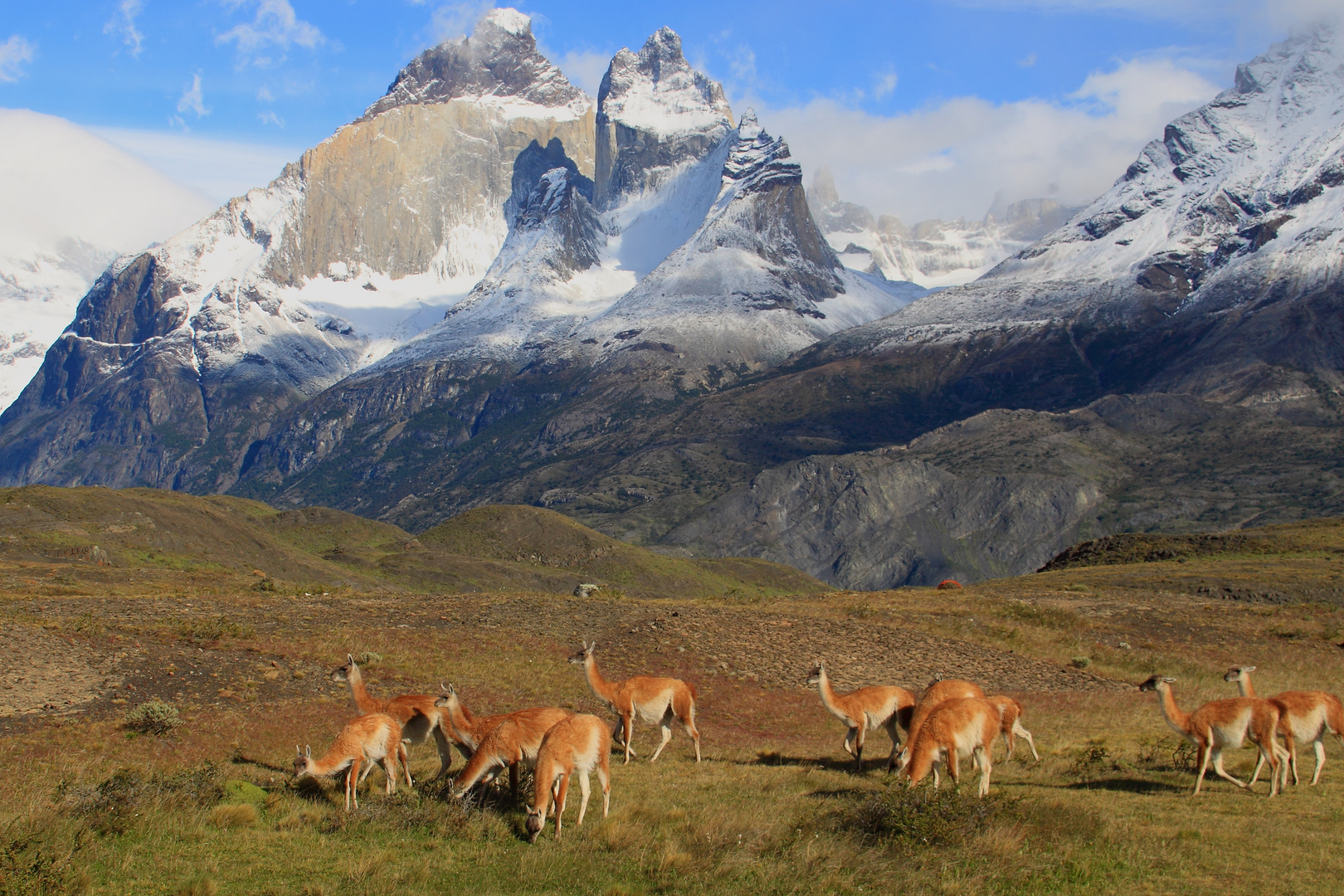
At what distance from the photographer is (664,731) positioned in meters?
21.8

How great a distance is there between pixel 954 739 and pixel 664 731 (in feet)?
21.8

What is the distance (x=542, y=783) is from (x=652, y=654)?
17745mm

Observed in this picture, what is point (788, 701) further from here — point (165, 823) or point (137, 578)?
point (137, 578)

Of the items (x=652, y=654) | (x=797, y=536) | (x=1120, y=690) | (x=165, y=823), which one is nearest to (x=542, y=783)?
(x=165, y=823)

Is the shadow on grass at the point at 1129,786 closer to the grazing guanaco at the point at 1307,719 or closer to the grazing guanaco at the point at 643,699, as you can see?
the grazing guanaco at the point at 1307,719

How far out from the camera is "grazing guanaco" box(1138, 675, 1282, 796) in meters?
18.7

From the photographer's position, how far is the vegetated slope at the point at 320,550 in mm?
69562

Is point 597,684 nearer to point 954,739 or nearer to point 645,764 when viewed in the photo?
point 645,764

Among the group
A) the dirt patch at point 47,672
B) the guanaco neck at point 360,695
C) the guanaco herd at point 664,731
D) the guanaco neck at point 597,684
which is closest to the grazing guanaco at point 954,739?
the guanaco herd at point 664,731

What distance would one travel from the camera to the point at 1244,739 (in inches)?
763

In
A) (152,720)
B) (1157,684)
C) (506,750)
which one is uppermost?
(1157,684)

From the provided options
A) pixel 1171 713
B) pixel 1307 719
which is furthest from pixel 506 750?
pixel 1307 719

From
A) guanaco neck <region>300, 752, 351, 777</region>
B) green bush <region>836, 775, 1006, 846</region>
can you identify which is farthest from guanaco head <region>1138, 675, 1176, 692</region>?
guanaco neck <region>300, 752, 351, 777</region>

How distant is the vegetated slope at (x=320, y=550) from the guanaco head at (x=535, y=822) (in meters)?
41.2
